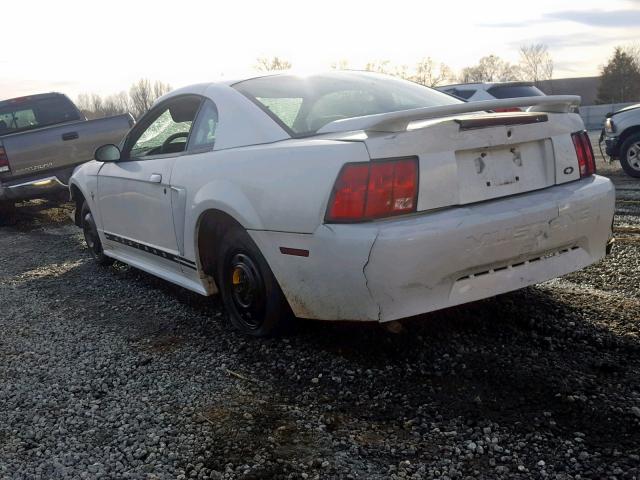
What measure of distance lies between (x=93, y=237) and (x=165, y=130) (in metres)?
1.89

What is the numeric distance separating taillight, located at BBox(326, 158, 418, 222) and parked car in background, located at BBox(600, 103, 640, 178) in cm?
803

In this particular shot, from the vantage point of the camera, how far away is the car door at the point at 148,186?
420 centimetres

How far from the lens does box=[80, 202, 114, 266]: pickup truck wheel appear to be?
587 centimetres

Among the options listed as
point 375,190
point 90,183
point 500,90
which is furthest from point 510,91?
point 375,190

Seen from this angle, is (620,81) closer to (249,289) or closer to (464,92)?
(464,92)

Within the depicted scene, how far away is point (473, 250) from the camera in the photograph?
9.53 feet

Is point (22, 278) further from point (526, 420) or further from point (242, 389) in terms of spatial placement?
point (526, 420)

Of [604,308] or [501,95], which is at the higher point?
[501,95]

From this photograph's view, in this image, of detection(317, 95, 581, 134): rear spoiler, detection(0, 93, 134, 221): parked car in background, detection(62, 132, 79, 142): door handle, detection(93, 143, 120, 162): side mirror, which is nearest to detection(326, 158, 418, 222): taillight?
detection(317, 95, 581, 134): rear spoiler

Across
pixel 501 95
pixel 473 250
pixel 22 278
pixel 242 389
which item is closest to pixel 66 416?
pixel 242 389

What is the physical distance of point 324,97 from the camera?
3742mm

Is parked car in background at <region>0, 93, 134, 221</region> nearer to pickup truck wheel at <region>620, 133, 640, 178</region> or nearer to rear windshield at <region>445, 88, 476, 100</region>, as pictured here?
rear windshield at <region>445, 88, 476, 100</region>

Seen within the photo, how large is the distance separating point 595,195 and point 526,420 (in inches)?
53.7

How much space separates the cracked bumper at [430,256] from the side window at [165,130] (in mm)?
1360
